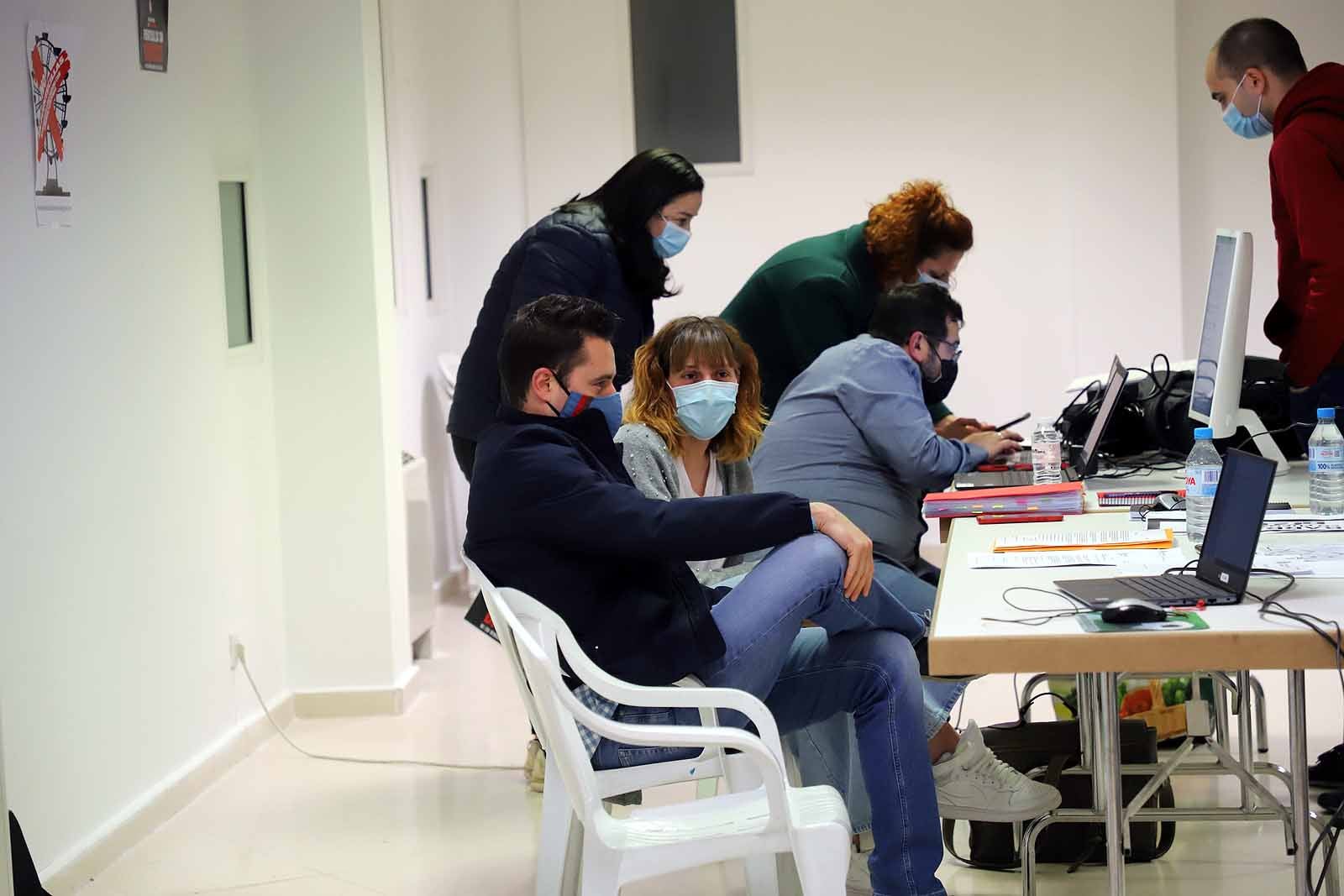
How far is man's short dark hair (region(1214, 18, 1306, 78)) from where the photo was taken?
3.49 metres

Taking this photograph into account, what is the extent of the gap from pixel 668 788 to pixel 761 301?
1.28 meters

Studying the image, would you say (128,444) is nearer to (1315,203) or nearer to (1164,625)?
(1164,625)

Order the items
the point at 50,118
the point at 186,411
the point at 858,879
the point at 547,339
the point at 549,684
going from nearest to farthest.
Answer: the point at 549,684 < the point at 547,339 < the point at 858,879 < the point at 50,118 < the point at 186,411

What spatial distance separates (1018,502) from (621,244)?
1.23m

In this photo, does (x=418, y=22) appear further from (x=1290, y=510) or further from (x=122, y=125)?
(x=1290, y=510)

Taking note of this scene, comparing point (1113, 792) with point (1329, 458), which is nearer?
point (1113, 792)

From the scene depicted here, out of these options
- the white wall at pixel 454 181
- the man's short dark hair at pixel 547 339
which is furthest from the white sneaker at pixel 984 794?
the white wall at pixel 454 181

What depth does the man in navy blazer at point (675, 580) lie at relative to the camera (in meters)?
2.37

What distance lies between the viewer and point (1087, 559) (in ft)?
8.18

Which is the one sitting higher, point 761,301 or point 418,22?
point 418,22

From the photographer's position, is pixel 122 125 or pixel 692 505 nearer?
pixel 692 505

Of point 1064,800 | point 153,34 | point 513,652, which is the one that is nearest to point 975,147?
point 153,34

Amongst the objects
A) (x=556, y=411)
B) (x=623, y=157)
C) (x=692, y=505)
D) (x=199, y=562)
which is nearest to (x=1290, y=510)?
(x=692, y=505)

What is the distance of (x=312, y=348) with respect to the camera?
450 cm
